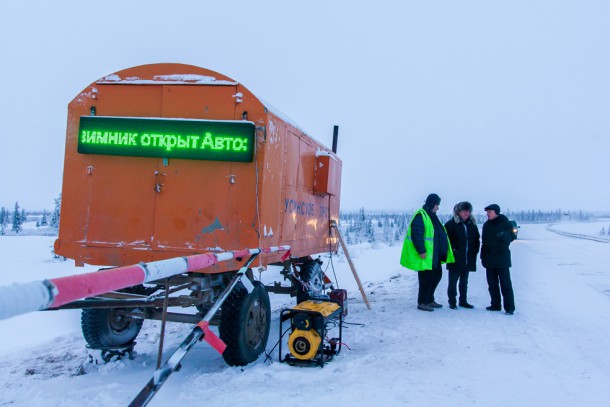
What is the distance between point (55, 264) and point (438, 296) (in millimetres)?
17656

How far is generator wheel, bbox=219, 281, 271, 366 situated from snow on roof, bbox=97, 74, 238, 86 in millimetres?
2465

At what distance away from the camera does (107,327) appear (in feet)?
18.7

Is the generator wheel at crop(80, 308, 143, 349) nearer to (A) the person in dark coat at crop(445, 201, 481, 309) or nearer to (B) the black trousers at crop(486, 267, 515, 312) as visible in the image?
(A) the person in dark coat at crop(445, 201, 481, 309)

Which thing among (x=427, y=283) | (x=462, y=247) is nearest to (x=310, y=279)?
(x=427, y=283)

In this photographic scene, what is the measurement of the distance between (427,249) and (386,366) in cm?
359

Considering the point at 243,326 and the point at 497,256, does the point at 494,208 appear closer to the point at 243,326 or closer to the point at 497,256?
the point at 497,256

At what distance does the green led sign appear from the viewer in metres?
5.27

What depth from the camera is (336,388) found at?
14.1 feet

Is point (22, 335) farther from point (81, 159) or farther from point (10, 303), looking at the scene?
point (10, 303)

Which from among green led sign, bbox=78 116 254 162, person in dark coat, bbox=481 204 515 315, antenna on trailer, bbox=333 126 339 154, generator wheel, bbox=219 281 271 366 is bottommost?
generator wheel, bbox=219 281 271 366

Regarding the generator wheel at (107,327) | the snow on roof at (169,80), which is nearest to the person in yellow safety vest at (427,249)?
the snow on roof at (169,80)

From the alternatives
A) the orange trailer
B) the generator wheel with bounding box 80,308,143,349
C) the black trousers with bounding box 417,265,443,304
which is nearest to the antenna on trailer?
the black trousers with bounding box 417,265,443,304

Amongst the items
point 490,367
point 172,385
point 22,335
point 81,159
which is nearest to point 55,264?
→ point 22,335

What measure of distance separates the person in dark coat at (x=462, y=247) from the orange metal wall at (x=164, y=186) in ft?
14.2
